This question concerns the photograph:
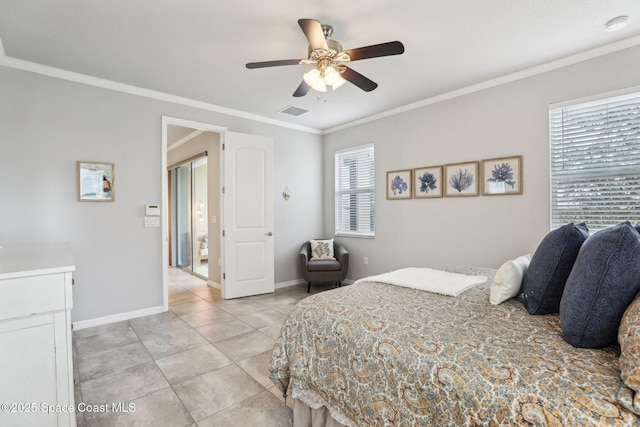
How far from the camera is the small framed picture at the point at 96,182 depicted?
329 centimetres

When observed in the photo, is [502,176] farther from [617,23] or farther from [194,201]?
[194,201]

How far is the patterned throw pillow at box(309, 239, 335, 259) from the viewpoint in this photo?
4.91 metres

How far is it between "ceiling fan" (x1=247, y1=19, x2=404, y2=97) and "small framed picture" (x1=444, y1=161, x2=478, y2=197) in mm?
1734

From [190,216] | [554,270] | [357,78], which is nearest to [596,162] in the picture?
[554,270]

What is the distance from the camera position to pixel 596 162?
9.22 ft

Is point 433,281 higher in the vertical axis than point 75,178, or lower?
lower

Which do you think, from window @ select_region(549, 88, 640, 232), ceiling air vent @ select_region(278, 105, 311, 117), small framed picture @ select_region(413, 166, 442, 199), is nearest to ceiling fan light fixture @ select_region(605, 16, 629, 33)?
window @ select_region(549, 88, 640, 232)

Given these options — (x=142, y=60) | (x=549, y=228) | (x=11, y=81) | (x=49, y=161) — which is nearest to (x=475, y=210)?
(x=549, y=228)

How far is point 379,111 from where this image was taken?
4477 mm

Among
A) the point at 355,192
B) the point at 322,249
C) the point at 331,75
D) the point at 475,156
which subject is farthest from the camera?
the point at 355,192

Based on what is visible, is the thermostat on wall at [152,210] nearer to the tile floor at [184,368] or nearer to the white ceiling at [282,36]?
the tile floor at [184,368]

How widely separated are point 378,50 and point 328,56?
36 cm

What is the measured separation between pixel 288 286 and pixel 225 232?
1419 millimetres

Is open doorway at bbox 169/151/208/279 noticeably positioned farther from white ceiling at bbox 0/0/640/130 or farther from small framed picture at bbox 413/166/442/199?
small framed picture at bbox 413/166/442/199
